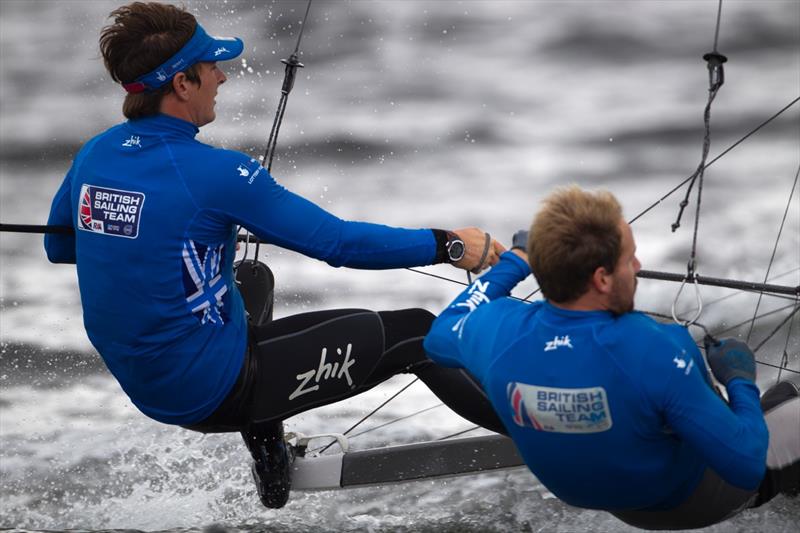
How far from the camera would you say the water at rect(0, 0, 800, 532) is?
4602 millimetres

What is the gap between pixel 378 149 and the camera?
775cm

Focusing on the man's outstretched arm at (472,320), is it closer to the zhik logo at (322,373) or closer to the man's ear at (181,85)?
the zhik logo at (322,373)

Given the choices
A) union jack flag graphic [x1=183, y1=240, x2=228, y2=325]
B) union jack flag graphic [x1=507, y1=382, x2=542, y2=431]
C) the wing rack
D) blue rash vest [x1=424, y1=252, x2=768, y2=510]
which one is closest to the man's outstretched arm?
blue rash vest [x1=424, y1=252, x2=768, y2=510]

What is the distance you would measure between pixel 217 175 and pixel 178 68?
0.26 metres

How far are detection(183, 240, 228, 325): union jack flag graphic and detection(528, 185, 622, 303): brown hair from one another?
0.81 meters

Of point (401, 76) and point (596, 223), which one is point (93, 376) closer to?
point (401, 76)

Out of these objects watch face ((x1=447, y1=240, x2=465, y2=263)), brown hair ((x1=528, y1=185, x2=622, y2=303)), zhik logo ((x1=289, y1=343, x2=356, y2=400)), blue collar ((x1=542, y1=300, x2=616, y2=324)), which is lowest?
zhik logo ((x1=289, y1=343, x2=356, y2=400))

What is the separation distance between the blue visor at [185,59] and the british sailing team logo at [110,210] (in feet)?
0.80

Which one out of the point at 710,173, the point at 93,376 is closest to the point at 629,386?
the point at 93,376

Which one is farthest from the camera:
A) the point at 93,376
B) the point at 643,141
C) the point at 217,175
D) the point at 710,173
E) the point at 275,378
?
the point at 643,141

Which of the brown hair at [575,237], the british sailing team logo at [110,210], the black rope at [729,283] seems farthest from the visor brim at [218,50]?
the black rope at [729,283]

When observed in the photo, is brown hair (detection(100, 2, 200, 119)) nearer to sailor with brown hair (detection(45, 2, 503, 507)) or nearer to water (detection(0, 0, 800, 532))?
sailor with brown hair (detection(45, 2, 503, 507))

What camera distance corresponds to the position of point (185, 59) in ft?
8.75

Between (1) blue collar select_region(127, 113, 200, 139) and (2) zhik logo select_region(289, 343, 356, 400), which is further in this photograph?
(2) zhik logo select_region(289, 343, 356, 400)
